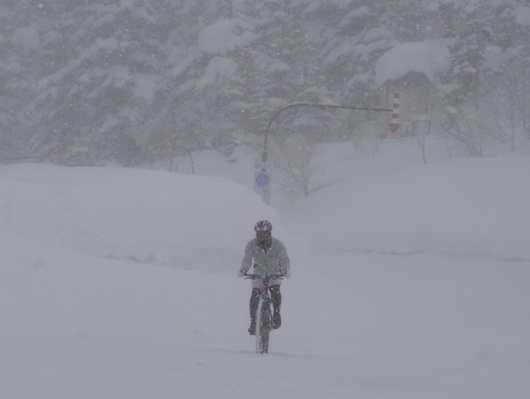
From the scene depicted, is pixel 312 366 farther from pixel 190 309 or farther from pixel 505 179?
pixel 505 179

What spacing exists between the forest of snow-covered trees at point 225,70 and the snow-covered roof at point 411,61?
13.8 inches

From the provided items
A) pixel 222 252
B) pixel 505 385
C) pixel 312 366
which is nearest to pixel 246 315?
pixel 222 252

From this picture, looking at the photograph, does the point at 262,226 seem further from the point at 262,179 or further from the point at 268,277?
the point at 262,179

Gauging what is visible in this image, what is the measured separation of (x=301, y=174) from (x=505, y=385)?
108ft

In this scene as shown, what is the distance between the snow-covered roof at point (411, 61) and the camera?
43938 mm

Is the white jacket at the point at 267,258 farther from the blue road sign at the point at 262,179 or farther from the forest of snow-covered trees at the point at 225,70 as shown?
the forest of snow-covered trees at the point at 225,70

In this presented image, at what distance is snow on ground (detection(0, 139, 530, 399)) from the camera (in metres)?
7.12

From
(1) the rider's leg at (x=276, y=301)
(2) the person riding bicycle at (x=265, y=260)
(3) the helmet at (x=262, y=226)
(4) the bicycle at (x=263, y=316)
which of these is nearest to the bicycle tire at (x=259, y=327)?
(4) the bicycle at (x=263, y=316)

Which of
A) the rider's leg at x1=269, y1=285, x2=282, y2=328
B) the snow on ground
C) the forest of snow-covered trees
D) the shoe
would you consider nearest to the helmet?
the rider's leg at x1=269, y1=285, x2=282, y2=328

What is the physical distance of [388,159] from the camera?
42.7m

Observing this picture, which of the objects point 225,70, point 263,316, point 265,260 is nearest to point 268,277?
point 265,260

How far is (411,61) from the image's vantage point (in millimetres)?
44125

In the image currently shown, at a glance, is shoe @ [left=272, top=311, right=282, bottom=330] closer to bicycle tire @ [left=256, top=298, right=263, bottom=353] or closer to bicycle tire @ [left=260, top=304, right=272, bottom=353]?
bicycle tire @ [left=260, top=304, right=272, bottom=353]

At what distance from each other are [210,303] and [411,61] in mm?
33183
